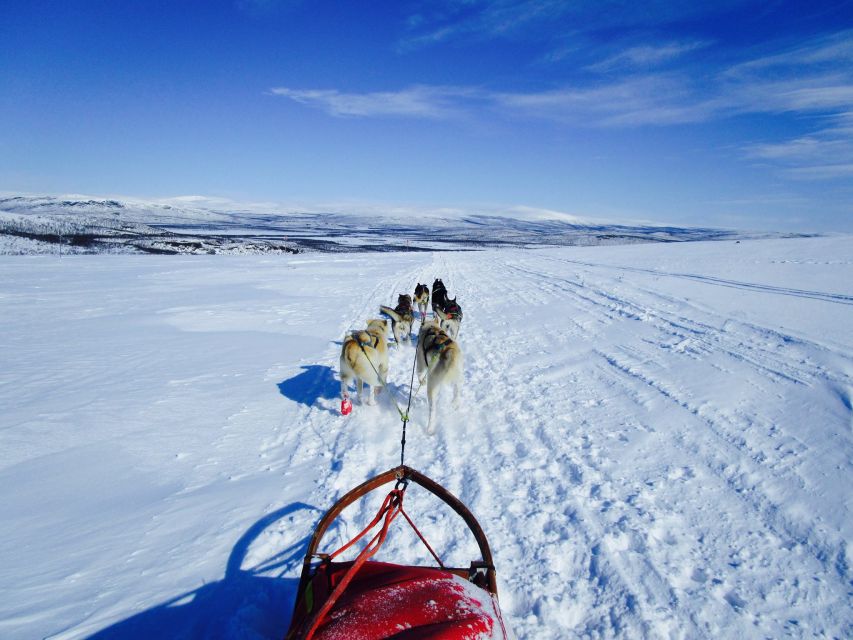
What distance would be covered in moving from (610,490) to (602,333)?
4.62 meters

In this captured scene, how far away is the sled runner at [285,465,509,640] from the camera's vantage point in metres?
1.31

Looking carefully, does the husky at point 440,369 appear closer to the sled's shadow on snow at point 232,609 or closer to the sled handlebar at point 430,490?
the sled's shadow on snow at point 232,609

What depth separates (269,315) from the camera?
31.2ft

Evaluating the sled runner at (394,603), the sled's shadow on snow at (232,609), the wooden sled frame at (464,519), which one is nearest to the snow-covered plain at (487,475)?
the sled's shadow on snow at (232,609)

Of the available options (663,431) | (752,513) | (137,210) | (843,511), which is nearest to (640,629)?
(752,513)

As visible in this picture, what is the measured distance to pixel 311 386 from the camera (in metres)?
5.18

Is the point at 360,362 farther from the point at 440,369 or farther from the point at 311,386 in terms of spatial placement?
the point at 311,386

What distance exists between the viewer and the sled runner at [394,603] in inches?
51.6

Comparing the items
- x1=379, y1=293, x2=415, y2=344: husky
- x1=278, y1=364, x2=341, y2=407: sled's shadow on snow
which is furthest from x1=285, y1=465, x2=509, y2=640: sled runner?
x1=379, y1=293, x2=415, y2=344: husky

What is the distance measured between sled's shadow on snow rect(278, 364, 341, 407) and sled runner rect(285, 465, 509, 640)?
3131 millimetres

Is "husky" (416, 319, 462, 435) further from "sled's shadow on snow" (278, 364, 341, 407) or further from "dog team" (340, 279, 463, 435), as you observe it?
"sled's shadow on snow" (278, 364, 341, 407)

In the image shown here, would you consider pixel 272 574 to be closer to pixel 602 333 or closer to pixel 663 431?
pixel 663 431

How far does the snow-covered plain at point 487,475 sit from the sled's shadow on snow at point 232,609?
0.01 metres

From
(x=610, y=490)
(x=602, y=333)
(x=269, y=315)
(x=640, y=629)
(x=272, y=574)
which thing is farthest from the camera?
(x=269, y=315)
